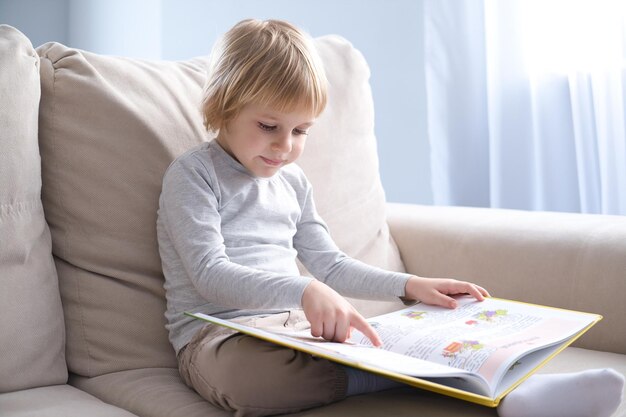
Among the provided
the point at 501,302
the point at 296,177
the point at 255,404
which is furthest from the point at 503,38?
the point at 255,404

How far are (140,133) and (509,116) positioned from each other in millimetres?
1285

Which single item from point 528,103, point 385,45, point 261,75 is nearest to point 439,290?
point 261,75

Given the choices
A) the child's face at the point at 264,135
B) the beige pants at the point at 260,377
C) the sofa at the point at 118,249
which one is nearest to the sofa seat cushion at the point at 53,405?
A: the sofa at the point at 118,249

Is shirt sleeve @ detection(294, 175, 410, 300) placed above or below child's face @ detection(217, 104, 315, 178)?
below

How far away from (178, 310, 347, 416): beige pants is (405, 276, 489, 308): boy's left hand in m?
0.20

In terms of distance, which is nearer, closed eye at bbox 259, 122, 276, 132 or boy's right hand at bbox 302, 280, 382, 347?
boy's right hand at bbox 302, 280, 382, 347

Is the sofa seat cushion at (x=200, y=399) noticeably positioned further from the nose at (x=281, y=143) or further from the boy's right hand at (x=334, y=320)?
the nose at (x=281, y=143)

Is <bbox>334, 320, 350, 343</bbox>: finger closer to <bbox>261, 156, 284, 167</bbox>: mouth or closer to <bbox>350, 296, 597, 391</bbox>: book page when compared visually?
<bbox>350, 296, 597, 391</bbox>: book page

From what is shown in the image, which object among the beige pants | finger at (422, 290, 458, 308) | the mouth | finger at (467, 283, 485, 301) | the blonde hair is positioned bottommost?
the beige pants

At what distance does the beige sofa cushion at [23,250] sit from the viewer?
1.04 metres

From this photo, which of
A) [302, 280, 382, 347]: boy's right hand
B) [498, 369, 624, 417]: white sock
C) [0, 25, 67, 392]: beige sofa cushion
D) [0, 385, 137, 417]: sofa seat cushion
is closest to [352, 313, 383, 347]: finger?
[302, 280, 382, 347]: boy's right hand

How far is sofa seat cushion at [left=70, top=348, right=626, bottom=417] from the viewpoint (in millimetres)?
957

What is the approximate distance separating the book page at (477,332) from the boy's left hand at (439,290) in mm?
11

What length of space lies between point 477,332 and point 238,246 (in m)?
0.40
